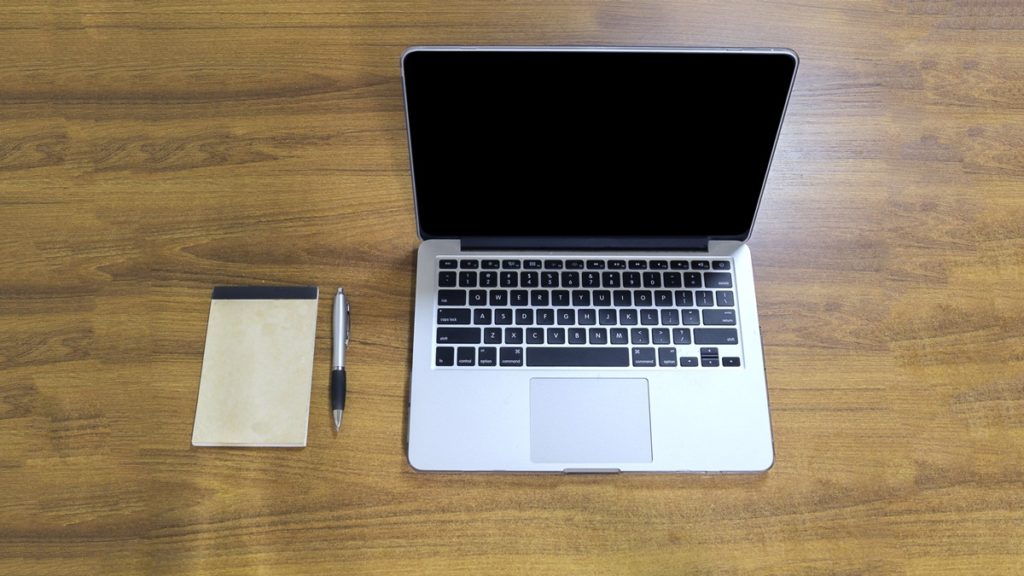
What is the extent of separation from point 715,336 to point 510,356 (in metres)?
0.19

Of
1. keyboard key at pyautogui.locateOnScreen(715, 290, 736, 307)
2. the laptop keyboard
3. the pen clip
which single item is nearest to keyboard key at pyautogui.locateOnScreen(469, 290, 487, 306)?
the laptop keyboard

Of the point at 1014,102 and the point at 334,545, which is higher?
the point at 1014,102

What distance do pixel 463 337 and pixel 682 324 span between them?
209 millimetres

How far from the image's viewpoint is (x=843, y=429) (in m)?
0.68

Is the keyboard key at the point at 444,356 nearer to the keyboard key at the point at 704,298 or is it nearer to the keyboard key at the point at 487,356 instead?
the keyboard key at the point at 487,356

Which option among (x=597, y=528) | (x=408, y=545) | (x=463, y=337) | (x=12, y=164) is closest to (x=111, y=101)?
(x=12, y=164)

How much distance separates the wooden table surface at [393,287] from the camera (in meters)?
0.64

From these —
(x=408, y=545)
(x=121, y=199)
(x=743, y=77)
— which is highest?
(x=743, y=77)

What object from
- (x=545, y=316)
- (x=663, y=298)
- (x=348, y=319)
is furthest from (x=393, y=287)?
(x=663, y=298)

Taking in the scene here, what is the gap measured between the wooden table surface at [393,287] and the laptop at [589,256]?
32 mm

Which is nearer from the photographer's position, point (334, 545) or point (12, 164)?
point (334, 545)

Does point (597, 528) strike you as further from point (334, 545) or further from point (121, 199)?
point (121, 199)

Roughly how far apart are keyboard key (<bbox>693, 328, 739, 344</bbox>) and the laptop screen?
95mm

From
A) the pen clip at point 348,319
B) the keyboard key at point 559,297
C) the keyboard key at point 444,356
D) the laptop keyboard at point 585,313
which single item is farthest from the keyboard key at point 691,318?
the pen clip at point 348,319
